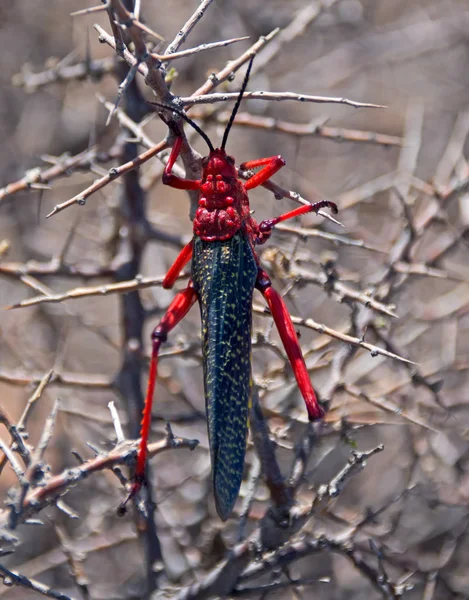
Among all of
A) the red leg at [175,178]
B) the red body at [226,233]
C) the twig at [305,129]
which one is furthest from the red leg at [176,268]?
the twig at [305,129]

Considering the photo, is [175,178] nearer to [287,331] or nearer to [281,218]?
[281,218]

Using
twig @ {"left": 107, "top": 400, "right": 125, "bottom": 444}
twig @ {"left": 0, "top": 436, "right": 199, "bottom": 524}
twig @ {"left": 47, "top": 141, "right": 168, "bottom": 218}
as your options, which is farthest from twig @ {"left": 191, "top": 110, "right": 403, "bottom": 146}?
twig @ {"left": 0, "top": 436, "right": 199, "bottom": 524}

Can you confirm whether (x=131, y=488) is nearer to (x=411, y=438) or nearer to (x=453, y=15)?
(x=411, y=438)

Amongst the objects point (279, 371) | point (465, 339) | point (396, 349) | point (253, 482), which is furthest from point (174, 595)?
point (465, 339)

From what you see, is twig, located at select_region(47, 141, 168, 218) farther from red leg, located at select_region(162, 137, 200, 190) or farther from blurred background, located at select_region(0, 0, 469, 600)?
blurred background, located at select_region(0, 0, 469, 600)

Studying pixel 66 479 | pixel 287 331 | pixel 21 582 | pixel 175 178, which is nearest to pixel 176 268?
pixel 175 178

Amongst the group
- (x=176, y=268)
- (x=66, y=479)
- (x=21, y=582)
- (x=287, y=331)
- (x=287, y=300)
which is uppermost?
(x=287, y=300)
